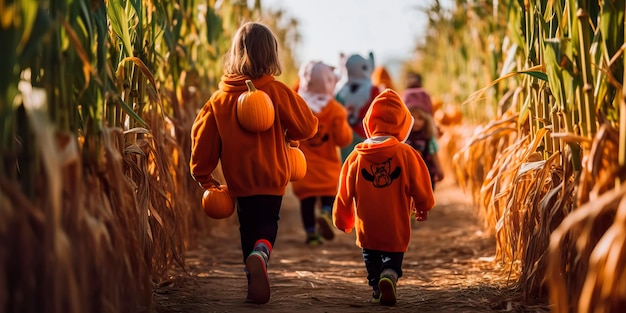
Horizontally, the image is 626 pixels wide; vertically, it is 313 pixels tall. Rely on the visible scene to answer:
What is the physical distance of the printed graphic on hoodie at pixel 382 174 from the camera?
3.93 m

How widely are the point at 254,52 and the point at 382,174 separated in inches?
30.5

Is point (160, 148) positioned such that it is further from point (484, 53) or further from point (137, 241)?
point (484, 53)

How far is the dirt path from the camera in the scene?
13.2 ft

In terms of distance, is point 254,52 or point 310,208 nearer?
point 254,52

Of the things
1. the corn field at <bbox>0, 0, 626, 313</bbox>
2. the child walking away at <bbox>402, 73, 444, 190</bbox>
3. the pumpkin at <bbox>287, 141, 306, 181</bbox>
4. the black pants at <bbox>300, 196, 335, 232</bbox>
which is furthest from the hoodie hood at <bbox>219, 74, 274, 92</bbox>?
the child walking away at <bbox>402, 73, 444, 190</bbox>

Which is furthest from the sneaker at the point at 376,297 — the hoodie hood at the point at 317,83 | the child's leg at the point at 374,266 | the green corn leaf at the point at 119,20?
the hoodie hood at the point at 317,83

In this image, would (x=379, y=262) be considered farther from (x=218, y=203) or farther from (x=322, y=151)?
(x=322, y=151)

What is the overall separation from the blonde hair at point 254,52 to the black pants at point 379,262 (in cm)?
91

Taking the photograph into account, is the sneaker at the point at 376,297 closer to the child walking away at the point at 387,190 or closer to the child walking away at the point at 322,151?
the child walking away at the point at 387,190

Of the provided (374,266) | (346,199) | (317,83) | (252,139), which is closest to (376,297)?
(374,266)

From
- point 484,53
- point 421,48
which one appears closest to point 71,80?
point 484,53

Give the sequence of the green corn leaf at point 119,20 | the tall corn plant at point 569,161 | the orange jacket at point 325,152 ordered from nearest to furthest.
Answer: the tall corn plant at point 569,161 → the green corn leaf at point 119,20 → the orange jacket at point 325,152

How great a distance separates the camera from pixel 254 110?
390cm

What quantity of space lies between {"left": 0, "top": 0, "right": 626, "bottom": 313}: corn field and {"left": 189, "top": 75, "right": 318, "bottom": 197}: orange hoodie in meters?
0.29
